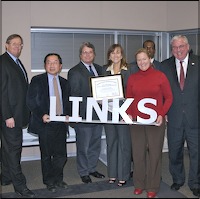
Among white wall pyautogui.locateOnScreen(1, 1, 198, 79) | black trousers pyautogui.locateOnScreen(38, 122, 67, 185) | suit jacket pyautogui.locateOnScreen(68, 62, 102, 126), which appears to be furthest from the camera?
white wall pyautogui.locateOnScreen(1, 1, 198, 79)

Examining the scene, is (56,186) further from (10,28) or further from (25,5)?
(25,5)

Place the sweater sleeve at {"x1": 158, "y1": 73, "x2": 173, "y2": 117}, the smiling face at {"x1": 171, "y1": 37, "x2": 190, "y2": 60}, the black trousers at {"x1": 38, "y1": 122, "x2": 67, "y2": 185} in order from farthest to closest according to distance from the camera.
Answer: the black trousers at {"x1": 38, "y1": 122, "x2": 67, "y2": 185}
the smiling face at {"x1": 171, "y1": 37, "x2": 190, "y2": 60}
the sweater sleeve at {"x1": 158, "y1": 73, "x2": 173, "y2": 117}

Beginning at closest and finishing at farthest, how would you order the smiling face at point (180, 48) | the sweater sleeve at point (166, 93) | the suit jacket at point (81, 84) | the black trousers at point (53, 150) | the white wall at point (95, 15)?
the sweater sleeve at point (166, 93) < the smiling face at point (180, 48) < the black trousers at point (53, 150) < the suit jacket at point (81, 84) < the white wall at point (95, 15)

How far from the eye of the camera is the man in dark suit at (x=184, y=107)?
325cm

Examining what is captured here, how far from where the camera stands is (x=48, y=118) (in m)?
3.28

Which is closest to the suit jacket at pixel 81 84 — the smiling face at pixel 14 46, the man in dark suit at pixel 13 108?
the man in dark suit at pixel 13 108

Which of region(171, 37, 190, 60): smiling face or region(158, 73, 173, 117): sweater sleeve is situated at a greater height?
region(171, 37, 190, 60): smiling face

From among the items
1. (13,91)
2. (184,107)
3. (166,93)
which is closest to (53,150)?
(13,91)

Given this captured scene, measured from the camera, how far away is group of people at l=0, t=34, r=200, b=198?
3.16 m

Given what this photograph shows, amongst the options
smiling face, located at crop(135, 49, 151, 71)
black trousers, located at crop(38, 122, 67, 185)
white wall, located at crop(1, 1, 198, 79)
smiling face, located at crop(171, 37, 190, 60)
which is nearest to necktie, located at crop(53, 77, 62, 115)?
black trousers, located at crop(38, 122, 67, 185)

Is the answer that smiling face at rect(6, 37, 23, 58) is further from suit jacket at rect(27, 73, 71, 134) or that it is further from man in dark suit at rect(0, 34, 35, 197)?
suit jacket at rect(27, 73, 71, 134)

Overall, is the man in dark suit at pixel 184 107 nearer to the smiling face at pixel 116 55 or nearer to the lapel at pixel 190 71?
the lapel at pixel 190 71

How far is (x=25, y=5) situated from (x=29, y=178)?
8.13 feet

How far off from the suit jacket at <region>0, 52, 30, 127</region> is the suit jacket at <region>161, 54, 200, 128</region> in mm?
1575
